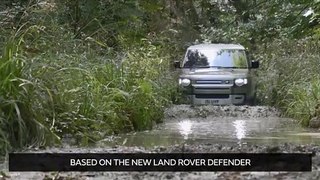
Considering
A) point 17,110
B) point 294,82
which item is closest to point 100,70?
point 17,110

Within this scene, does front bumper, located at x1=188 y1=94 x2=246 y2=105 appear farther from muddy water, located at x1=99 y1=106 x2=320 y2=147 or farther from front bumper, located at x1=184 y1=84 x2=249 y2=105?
muddy water, located at x1=99 y1=106 x2=320 y2=147

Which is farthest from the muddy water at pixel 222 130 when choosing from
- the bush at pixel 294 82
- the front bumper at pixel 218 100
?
the front bumper at pixel 218 100

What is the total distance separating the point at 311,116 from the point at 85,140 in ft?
14.3

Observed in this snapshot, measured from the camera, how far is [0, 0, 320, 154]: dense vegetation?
22.9 feet

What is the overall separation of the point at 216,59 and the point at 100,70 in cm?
598

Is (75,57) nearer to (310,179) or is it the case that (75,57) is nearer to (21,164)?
(21,164)

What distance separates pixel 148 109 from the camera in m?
10.3

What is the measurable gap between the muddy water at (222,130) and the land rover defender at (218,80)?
0.87 meters

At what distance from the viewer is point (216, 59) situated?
15500mm

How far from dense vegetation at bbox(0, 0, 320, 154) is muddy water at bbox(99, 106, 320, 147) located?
0.31m

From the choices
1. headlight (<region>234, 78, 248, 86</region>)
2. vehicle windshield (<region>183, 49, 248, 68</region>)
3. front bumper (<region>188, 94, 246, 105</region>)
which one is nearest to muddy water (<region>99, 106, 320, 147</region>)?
front bumper (<region>188, 94, 246, 105</region>)

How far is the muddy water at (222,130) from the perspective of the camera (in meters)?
8.49

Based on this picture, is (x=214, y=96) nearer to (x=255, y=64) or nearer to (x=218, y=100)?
(x=218, y=100)

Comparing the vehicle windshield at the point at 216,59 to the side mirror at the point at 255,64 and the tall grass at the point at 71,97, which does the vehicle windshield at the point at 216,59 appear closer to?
the side mirror at the point at 255,64
